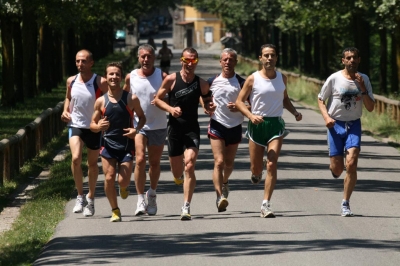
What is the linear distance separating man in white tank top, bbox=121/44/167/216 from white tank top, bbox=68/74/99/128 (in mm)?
397

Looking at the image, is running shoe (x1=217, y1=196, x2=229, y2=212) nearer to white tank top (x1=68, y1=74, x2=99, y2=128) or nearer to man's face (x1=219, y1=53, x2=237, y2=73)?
man's face (x1=219, y1=53, x2=237, y2=73)

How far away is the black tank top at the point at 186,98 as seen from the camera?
13.1 metres

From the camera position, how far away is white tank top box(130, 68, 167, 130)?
44.1ft

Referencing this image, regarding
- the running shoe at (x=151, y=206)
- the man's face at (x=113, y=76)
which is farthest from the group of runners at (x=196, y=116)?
the man's face at (x=113, y=76)

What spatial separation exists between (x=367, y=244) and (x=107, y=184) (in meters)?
3.06

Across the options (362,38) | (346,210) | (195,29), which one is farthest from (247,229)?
(195,29)

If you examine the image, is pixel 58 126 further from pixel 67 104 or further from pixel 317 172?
pixel 67 104

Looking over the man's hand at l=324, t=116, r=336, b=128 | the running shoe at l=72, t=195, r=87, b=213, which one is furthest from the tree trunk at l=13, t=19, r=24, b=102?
the man's hand at l=324, t=116, r=336, b=128

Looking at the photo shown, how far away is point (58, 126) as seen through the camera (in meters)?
25.5

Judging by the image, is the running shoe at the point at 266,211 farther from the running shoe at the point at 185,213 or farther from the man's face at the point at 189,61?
the man's face at the point at 189,61

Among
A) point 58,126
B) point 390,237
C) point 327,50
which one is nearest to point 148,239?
point 390,237

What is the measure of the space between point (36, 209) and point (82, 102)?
62.7 inches

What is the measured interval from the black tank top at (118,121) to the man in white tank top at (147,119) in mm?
594

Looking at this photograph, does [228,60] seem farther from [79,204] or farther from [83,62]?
[79,204]
